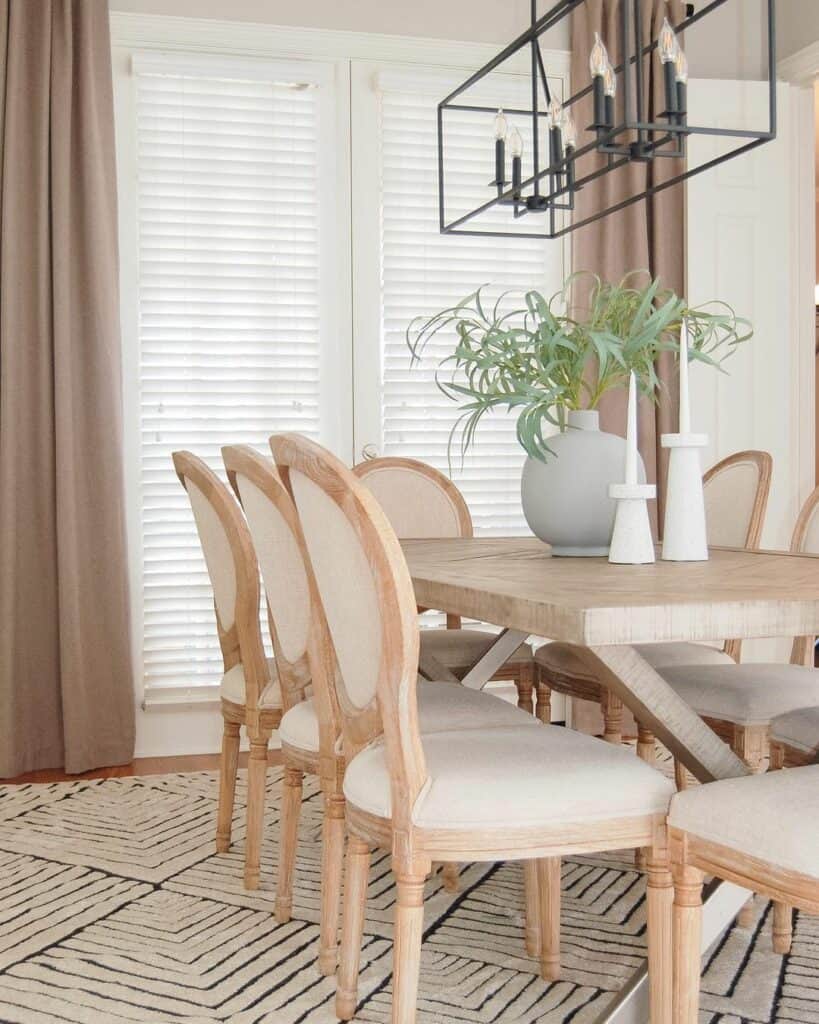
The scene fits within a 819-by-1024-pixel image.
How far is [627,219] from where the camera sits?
4.45 m

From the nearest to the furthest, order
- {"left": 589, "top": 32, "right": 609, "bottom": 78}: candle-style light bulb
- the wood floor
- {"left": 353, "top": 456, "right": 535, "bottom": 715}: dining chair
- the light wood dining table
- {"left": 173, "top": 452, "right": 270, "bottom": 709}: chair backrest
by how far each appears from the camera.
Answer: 1. the light wood dining table
2. {"left": 589, "top": 32, "right": 609, "bottom": 78}: candle-style light bulb
3. {"left": 173, "top": 452, "right": 270, "bottom": 709}: chair backrest
4. {"left": 353, "top": 456, "right": 535, "bottom": 715}: dining chair
5. the wood floor

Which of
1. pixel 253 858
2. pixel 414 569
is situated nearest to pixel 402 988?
pixel 414 569

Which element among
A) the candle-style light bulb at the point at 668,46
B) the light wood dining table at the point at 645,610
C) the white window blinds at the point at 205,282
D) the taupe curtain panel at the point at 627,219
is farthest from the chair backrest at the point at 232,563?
the taupe curtain panel at the point at 627,219

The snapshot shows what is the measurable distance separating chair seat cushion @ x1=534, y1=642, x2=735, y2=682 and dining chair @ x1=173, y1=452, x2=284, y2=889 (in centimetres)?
76

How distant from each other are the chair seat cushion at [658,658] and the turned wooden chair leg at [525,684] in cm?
7

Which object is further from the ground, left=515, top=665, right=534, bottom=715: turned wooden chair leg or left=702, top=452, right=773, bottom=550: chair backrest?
left=702, top=452, right=773, bottom=550: chair backrest

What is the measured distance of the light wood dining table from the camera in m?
1.58

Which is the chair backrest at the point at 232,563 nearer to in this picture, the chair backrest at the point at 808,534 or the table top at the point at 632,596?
the table top at the point at 632,596

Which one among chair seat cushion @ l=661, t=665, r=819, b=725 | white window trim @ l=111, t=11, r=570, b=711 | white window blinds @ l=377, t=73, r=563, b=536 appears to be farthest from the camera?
white window blinds @ l=377, t=73, r=563, b=536

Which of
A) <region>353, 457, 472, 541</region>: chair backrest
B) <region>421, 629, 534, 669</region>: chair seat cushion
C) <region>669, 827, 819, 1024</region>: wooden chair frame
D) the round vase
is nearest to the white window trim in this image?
<region>353, 457, 472, 541</region>: chair backrest

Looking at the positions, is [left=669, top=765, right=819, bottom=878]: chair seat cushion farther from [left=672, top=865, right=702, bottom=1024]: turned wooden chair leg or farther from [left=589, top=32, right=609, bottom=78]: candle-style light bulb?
[left=589, top=32, right=609, bottom=78]: candle-style light bulb

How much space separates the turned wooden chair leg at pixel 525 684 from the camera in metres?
3.24

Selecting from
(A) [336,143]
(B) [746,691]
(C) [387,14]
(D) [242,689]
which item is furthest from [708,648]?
(C) [387,14]

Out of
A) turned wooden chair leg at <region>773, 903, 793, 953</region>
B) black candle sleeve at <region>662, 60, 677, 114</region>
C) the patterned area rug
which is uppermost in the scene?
black candle sleeve at <region>662, 60, 677, 114</region>
